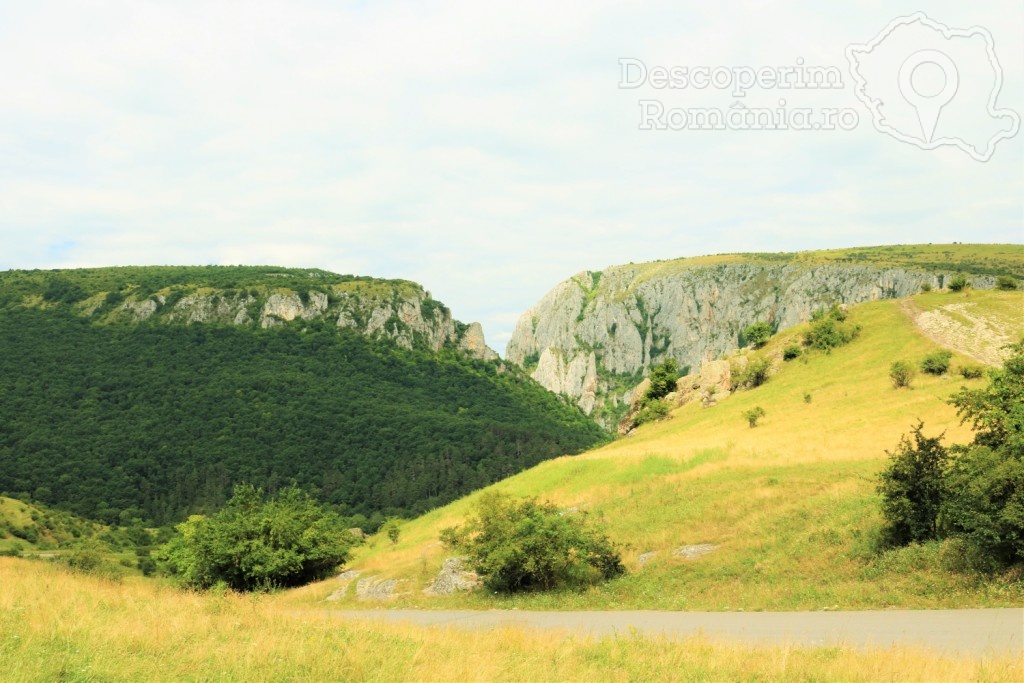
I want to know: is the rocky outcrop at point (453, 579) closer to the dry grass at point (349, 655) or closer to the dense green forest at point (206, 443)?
the dry grass at point (349, 655)

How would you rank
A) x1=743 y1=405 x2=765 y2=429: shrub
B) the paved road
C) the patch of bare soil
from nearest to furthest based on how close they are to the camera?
1. the paved road
2. x1=743 y1=405 x2=765 y2=429: shrub
3. the patch of bare soil

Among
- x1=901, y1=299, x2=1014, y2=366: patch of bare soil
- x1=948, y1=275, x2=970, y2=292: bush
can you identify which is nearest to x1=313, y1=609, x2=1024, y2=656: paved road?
x1=901, y1=299, x2=1014, y2=366: patch of bare soil

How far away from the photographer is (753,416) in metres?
55.2

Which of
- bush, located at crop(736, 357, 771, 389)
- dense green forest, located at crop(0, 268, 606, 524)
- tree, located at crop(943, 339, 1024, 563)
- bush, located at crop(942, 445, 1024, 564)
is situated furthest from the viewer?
dense green forest, located at crop(0, 268, 606, 524)

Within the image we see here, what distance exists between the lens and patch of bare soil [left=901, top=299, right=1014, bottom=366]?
190 feet

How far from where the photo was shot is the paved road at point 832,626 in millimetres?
13930

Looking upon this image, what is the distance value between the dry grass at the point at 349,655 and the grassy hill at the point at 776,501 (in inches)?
365

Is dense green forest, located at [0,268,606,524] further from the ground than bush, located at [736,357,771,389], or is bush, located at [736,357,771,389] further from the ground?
bush, located at [736,357,771,389]

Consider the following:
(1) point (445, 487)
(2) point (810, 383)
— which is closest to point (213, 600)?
(2) point (810, 383)

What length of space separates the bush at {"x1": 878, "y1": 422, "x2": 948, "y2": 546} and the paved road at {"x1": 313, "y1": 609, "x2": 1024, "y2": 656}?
19.0 ft

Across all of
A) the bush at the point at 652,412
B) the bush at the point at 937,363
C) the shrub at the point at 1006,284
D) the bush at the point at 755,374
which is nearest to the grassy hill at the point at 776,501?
the bush at the point at 937,363

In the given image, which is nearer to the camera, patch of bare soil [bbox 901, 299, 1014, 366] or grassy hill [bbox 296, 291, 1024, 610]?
grassy hill [bbox 296, 291, 1024, 610]

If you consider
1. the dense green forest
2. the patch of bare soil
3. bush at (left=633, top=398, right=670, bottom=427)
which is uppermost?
the patch of bare soil

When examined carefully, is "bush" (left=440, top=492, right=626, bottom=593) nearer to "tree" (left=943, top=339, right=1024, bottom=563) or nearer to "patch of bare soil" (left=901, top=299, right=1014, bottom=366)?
"tree" (left=943, top=339, right=1024, bottom=563)
